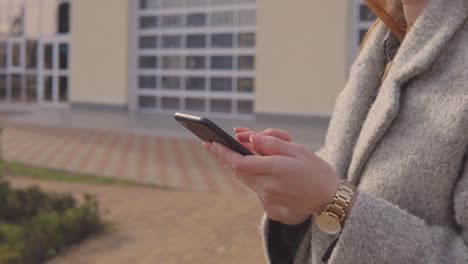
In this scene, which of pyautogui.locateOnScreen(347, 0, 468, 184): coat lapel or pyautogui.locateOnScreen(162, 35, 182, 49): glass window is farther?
pyautogui.locateOnScreen(162, 35, 182, 49): glass window

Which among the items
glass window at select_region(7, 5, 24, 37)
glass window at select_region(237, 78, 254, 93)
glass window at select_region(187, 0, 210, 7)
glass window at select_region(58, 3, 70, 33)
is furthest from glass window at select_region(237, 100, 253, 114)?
glass window at select_region(7, 5, 24, 37)

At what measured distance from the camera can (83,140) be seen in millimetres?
11539

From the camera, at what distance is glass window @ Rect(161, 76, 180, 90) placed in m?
16.7

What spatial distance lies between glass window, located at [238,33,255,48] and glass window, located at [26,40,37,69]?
8.38 metres

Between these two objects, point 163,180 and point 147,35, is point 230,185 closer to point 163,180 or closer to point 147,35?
point 163,180

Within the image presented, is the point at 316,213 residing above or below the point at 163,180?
above

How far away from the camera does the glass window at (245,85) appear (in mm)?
15031

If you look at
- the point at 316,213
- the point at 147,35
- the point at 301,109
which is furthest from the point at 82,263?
the point at 147,35

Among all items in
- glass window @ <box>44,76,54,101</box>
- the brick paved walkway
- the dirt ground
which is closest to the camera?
the dirt ground

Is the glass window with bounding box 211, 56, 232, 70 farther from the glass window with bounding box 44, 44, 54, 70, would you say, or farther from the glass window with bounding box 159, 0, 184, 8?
the glass window with bounding box 44, 44, 54, 70

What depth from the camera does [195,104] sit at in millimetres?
16422

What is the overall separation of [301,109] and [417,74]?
12258mm

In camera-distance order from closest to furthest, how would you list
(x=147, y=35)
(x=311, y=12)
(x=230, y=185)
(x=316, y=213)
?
(x=316, y=213), (x=230, y=185), (x=311, y=12), (x=147, y=35)

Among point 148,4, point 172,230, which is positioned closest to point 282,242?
point 172,230
